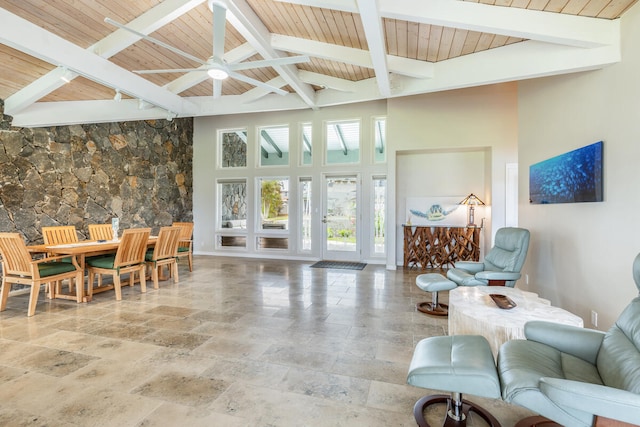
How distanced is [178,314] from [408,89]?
433 cm

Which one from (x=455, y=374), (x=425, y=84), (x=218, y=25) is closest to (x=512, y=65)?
(x=425, y=84)

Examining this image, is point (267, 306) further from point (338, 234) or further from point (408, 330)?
point (338, 234)

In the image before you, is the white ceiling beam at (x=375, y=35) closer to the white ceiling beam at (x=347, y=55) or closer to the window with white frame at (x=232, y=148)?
the white ceiling beam at (x=347, y=55)

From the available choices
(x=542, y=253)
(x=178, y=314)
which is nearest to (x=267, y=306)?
(x=178, y=314)

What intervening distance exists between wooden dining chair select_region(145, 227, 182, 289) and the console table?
4.49 meters

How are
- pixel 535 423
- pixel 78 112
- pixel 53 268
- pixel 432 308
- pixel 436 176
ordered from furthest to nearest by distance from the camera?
pixel 436 176
pixel 78 112
pixel 53 268
pixel 432 308
pixel 535 423

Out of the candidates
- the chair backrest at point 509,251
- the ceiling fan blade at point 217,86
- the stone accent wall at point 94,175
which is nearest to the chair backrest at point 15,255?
the stone accent wall at point 94,175

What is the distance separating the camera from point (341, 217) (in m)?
7.54

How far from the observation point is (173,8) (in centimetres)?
349

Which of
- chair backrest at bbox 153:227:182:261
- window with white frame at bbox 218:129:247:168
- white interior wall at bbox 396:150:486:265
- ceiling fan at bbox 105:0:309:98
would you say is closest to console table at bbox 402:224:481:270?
white interior wall at bbox 396:150:486:265

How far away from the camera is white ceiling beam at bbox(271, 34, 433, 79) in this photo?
4.30 meters

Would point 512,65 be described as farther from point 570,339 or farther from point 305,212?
point 305,212

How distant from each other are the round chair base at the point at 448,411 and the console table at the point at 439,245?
Answer: 4659 millimetres

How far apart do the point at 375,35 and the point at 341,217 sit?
4716 mm
